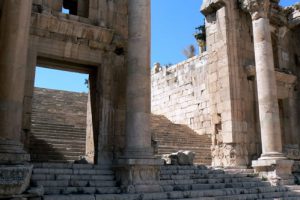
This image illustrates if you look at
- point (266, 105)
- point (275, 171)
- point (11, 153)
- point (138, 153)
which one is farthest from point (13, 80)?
point (266, 105)

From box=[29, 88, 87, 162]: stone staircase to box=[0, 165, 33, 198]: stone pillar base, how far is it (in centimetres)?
488

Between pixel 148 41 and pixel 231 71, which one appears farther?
pixel 231 71

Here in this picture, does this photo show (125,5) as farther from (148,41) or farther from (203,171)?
(203,171)

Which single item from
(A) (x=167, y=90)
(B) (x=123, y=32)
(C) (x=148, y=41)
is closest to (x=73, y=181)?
(C) (x=148, y=41)

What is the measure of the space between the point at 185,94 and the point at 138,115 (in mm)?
12701

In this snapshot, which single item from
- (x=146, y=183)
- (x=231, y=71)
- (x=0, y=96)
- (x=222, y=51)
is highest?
(x=222, y=51)

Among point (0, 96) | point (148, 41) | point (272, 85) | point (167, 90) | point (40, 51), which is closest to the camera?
point (0, 96)

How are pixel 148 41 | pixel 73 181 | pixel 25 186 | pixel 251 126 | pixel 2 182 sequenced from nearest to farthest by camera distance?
pixel 2 182 < pixel 25 186 < pixel 73 181 < pixel 148 41 < pixel 251 126

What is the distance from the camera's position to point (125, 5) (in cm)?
1277

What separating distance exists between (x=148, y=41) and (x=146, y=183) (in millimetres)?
4016

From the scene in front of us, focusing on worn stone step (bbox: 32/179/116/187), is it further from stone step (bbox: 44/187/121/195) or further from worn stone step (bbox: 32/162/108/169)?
worn stone step (bbox: 32/162/108/169)

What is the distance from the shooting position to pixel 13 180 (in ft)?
21.0

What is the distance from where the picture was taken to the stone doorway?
11.8 metres

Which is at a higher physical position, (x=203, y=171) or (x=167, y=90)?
(x=167, y=90)
